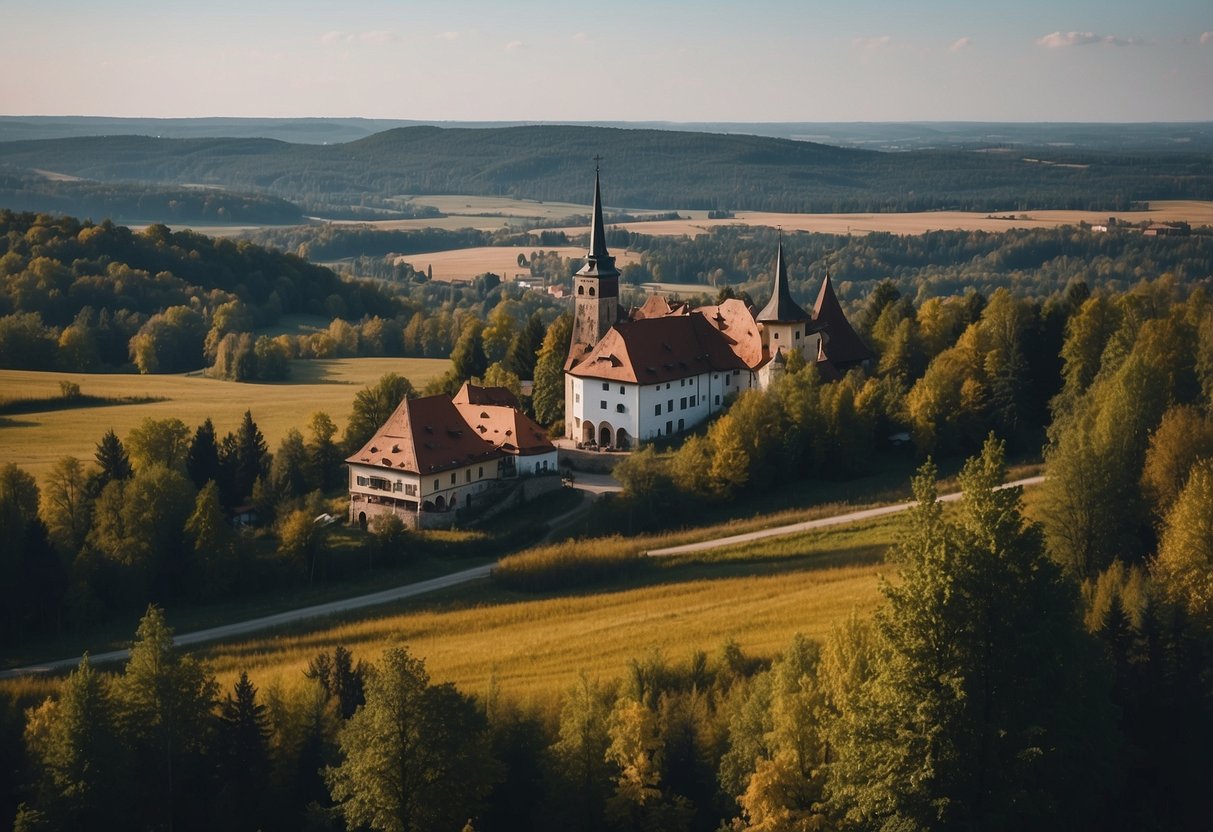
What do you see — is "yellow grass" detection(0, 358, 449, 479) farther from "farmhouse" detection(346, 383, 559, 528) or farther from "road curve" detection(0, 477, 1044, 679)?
"road curve" detection(0, 477, 1044, 679)

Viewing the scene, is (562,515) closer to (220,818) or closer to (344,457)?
(344,457)

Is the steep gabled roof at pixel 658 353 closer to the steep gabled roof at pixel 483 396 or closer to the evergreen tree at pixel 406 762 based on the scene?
the steep gabled roof at pixel 483 396

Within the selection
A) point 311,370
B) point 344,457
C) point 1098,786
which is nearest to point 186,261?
point 311,370

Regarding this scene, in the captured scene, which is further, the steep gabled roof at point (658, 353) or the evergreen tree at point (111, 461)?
the steep gabled roof at point (658, 353)

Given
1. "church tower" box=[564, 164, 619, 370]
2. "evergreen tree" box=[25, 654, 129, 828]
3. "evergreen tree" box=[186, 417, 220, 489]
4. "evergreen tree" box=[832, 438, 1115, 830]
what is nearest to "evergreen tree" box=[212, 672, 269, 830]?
"evergreen tree" box=[25, 654, 129, 828]

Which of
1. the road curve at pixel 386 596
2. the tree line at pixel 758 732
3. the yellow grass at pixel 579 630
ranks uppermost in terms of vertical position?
the tree line at pixel 758 732

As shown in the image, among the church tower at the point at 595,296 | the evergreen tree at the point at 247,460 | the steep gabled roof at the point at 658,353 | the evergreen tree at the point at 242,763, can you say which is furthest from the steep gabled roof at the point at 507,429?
the evergreen tree at the point at 242,763
